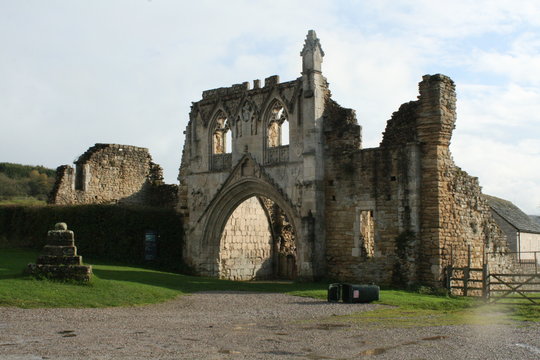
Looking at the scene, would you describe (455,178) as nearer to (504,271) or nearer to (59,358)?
(504,271)

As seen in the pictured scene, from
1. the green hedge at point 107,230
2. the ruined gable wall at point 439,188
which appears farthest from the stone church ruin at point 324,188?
the green hedge at point 107,230

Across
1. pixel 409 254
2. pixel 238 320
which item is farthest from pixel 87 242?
pixel 238 320

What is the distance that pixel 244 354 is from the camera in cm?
961

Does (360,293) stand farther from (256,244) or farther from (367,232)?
(256,244)

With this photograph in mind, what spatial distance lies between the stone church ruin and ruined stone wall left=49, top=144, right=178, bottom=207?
4.05 feet

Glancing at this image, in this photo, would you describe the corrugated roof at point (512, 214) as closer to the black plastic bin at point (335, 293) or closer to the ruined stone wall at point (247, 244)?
the ruined stone wall at point (247, 244)

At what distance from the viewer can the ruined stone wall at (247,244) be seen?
27938 millimetres

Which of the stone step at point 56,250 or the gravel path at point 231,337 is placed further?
the stone step at point 56,250

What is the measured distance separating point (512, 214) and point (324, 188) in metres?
18.3

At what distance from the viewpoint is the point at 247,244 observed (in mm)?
28797

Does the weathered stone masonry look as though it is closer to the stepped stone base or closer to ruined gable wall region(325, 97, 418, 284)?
ruined gable wall region(325, 97, 418, 284)

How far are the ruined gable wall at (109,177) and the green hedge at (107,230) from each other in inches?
90.3

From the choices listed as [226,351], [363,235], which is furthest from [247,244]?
[226,351]

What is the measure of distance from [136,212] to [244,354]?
18675mm
